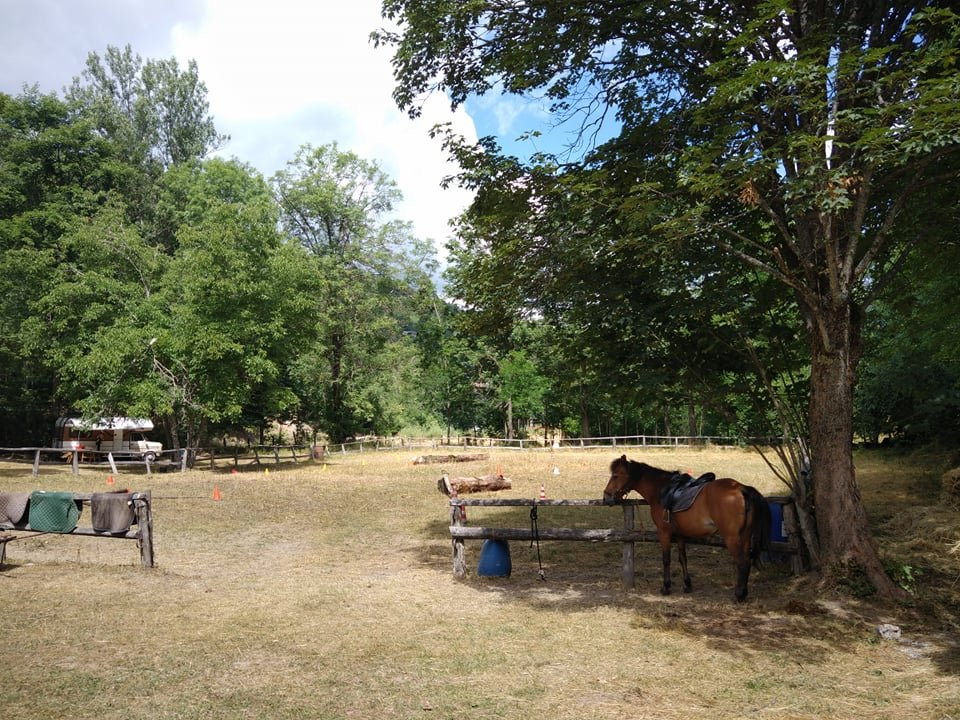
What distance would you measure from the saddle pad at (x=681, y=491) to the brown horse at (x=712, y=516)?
0.07 meters

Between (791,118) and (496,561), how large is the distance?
7891 millimetres

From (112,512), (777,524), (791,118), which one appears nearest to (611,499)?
(777,524)

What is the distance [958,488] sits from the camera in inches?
570

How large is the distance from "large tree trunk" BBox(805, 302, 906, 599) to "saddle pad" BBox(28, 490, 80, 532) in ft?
37.8

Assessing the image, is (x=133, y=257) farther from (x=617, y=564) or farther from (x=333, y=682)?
(x=333, y=682)

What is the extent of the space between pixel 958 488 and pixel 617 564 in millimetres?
8632

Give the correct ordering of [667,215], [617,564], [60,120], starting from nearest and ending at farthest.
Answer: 1. [667,215]
2. [617,564]
3. [60,120]

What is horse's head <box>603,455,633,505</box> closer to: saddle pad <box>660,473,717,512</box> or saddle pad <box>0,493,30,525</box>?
saddle pad <box>660,473,717,512</box>

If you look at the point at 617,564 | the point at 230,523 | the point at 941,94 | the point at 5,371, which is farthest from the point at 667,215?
the point at 5,371

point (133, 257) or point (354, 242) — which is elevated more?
point (354, 242)

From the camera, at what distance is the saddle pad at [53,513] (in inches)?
420

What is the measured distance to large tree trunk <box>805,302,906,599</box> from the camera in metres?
8.79

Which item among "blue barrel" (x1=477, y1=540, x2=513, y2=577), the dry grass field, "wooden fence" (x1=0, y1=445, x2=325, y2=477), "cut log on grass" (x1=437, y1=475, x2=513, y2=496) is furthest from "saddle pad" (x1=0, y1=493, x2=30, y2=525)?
"wooden fence" (x1=0, y1=445, x2=325, y2=477)

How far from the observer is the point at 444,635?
Result: 24.7ft
